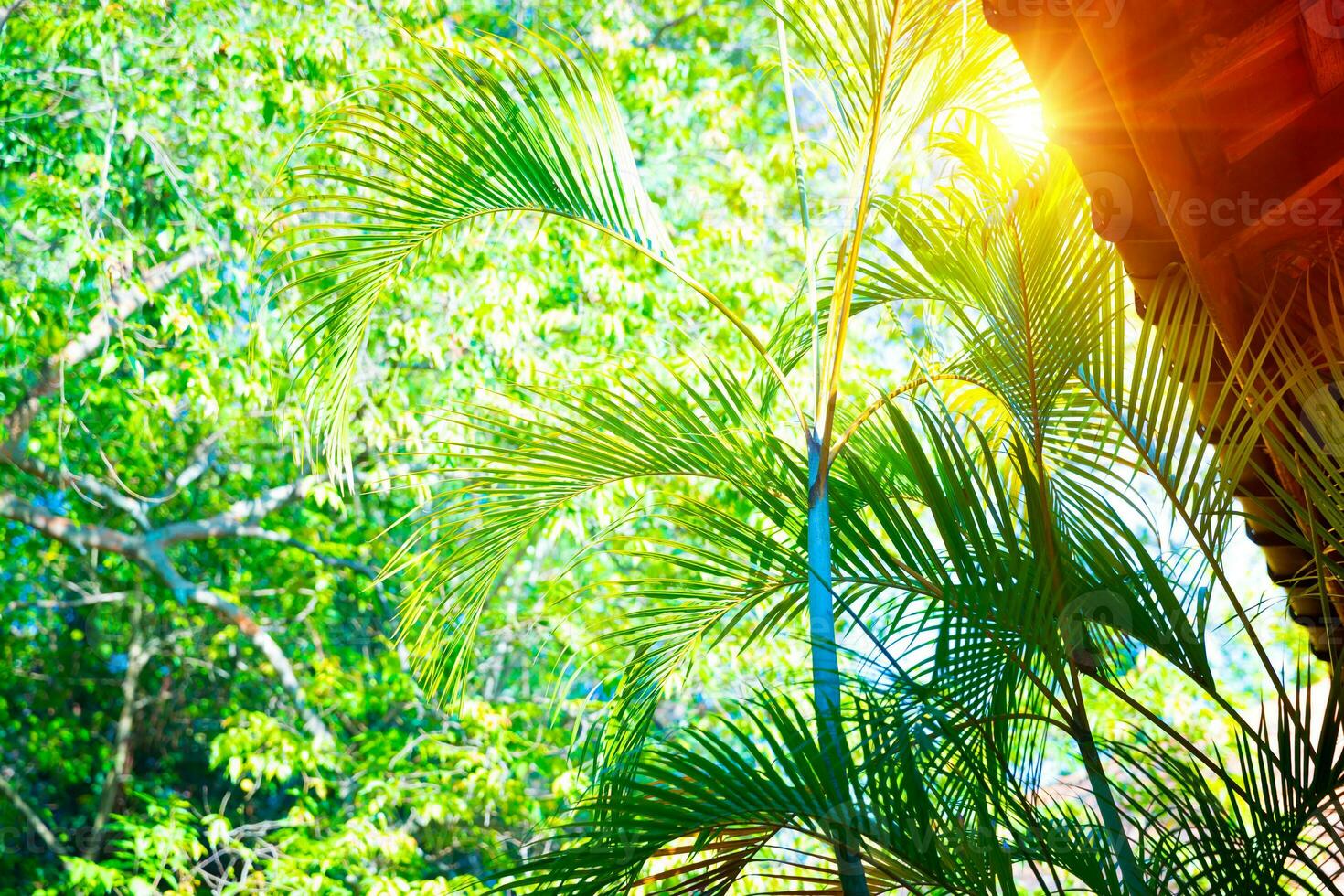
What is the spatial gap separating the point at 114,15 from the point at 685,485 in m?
3.36

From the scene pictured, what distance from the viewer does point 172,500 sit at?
263 inches

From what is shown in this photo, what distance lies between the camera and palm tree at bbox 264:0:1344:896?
5.12 feet

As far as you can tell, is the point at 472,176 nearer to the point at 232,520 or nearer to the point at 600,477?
the point at 600,477

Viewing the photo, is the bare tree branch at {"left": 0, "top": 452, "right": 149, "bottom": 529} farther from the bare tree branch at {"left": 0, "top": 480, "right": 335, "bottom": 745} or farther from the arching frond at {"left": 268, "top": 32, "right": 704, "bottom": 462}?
the arching frond at {"left": 268, "top": 32, "right": 704, "bottom": 462}

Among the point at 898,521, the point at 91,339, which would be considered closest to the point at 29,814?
the point at 91,339

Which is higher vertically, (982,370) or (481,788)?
(982,370)

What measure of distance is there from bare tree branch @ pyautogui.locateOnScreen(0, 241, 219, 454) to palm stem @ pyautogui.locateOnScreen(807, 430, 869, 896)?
3.85 m

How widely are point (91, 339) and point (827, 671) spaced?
4.98m

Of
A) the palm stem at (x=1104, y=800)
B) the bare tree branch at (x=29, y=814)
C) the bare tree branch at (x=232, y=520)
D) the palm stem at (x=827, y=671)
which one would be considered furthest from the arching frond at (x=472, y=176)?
the bare tree branch at (x=29, y=814)

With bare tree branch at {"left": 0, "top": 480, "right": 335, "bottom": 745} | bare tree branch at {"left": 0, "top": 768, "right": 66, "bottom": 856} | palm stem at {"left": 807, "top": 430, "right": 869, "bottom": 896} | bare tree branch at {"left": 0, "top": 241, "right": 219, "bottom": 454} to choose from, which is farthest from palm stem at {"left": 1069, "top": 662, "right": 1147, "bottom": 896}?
bare tree branch at {"left": 0, "top": 768, "right": 66, "bottom": 856}

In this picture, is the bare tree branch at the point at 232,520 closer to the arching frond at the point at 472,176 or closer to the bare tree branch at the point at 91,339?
the bare tree branch at the point at 91,339

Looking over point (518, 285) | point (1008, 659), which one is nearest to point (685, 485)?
point (518, 285)

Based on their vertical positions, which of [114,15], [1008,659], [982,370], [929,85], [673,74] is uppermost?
[673,74]

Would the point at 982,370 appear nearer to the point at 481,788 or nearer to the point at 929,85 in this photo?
the point at 929,85
